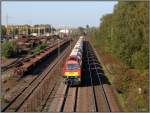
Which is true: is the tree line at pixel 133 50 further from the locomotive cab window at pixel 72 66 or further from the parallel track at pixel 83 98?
the locomotive cab window at pixel 72 66

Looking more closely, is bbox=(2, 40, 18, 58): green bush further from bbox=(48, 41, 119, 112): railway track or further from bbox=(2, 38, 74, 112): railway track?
bbox=(48, 41, 119, 112): railway track

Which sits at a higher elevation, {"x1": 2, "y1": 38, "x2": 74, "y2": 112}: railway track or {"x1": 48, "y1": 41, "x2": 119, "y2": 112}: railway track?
{"x1": 48, "y1": 41, "x2": 119, "y2": 112}: railway track

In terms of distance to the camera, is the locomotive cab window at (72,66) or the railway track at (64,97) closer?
the railway track at (64,97)

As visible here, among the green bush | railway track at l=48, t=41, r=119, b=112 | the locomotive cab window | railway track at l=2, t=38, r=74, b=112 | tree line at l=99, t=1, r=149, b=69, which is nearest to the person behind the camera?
railway track at l=48, t=41, r=119, b=112

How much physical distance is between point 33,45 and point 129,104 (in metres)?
67.4

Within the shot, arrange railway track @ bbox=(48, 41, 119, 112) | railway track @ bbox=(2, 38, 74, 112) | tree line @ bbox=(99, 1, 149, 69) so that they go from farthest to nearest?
tree line @ bbox=(99, 1, 149, 69) → railway track @ bbox=(2, 38, 74, 112) → railway track @ bbox=(48, 41, 119, 112)

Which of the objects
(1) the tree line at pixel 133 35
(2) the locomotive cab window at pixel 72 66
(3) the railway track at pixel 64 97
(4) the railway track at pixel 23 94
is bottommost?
(4) the railway track at pixel 23 94

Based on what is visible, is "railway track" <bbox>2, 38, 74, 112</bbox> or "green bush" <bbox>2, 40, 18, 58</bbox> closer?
"railway track" <bbox>2, 38, 74, 112</bbox>

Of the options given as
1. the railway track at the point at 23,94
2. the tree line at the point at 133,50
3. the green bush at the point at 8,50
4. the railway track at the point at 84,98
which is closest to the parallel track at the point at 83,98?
the railway track at the point at 84,98

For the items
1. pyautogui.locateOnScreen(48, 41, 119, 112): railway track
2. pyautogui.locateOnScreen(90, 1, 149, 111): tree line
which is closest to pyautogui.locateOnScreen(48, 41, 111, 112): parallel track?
pyautogui.locateOnScreen(48, 41, 119, 112): railway track

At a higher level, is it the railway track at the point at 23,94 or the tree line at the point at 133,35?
the tree line at the point at 133,35

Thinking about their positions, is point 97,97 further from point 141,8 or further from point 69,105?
point 141,8

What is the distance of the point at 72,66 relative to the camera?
32125 millimetres

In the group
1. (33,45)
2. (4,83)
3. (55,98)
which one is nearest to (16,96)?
(55,98)
